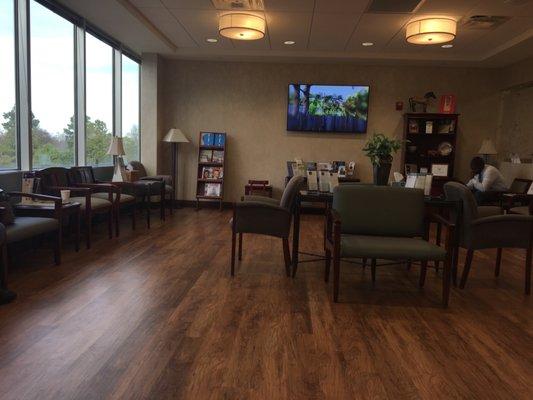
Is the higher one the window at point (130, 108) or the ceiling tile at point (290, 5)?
the ceiling tile at point (290, 5)

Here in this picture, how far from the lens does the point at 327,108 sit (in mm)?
7648

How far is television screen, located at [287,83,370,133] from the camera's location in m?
7.59

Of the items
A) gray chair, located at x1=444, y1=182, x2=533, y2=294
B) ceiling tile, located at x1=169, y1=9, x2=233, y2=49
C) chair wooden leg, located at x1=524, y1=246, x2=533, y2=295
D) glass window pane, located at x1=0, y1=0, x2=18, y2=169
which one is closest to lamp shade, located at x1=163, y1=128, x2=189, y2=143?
ceiling tile, located at x1=169, y1=9, x2=233, y2=49

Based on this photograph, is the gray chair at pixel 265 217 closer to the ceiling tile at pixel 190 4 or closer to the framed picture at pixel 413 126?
the ceiling tile at pixel 190 4

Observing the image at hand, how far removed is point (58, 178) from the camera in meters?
4.77

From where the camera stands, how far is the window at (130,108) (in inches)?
280

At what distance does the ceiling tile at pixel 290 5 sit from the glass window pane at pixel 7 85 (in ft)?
8.92

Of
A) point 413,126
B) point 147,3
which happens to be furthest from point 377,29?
point 147,3

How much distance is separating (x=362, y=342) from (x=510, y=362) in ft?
2.52

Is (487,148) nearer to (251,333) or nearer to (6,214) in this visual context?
(251,333)

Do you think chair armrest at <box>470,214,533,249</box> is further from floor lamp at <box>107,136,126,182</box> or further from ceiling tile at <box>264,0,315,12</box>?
floor lamp at <box>107,136,126,182</box>

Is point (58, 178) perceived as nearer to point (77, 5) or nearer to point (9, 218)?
point (9, 218)

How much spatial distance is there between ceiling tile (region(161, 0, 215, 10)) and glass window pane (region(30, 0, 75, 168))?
1.38 meters

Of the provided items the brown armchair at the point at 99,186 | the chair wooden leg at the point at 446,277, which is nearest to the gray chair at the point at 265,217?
the chair wooden leg at the point at 446,277
